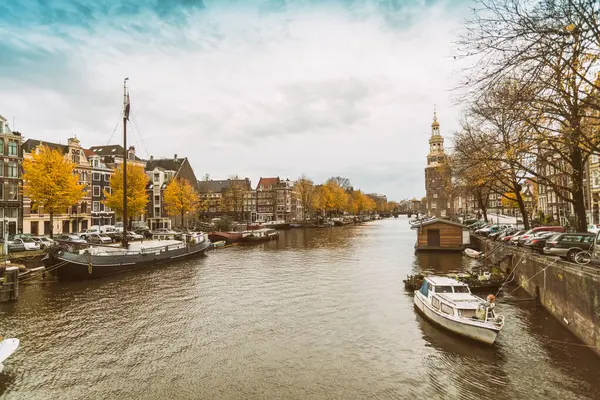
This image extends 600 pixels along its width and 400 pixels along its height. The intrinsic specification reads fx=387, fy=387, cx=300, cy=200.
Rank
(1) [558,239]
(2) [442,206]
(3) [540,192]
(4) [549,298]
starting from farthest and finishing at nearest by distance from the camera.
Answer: (2) [442,206] < (3) [540,192] < (1) [558,239] < (4) [549,298]

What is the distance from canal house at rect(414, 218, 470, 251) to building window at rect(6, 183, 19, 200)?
60059mm

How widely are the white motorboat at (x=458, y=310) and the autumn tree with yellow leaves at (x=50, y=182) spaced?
4736cm

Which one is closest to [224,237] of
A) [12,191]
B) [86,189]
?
[86,189]

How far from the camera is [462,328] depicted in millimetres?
18984

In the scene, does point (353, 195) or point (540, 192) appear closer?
point (540, 192)

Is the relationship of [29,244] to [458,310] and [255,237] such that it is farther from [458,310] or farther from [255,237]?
[458,310]

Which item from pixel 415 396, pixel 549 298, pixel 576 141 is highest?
pixel 576 141

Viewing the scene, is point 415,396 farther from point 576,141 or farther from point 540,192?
point 540,192

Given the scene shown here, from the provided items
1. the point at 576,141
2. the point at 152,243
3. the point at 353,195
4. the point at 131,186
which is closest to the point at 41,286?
the point at 152,243

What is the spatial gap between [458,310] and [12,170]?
6455 cm

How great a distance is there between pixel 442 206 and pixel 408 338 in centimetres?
13785

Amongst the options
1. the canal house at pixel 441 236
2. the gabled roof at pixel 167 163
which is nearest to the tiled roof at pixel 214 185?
the gabled roof at pixel 167 163

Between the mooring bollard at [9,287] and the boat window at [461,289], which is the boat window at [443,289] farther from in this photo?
the mooring bollard at [9,287]

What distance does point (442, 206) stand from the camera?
148500mm
